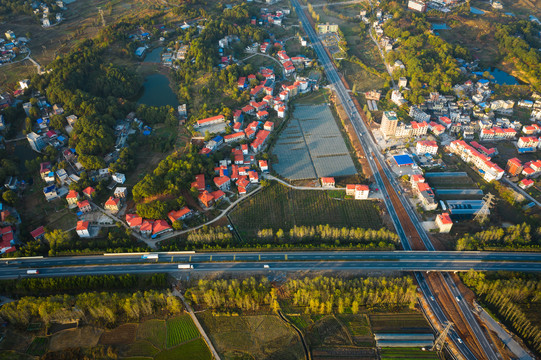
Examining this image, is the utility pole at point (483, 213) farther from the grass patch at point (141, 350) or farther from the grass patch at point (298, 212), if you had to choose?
the grass patch at point (141, 350)

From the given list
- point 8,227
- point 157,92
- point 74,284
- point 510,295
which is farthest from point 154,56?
point 510,295

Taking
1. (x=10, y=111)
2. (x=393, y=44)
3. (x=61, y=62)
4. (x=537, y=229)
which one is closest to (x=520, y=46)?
(x=393, y=44)

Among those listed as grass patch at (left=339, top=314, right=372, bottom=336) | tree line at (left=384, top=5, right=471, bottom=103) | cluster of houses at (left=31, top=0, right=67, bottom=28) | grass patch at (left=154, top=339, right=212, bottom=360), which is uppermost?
cluster of houses at (left=31, top=0, right=67, bottom=28)

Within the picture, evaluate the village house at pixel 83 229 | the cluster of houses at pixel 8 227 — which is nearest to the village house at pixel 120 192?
the village house at pixel 83 229

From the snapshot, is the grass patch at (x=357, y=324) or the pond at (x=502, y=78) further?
the pond at (x=502, y=78)

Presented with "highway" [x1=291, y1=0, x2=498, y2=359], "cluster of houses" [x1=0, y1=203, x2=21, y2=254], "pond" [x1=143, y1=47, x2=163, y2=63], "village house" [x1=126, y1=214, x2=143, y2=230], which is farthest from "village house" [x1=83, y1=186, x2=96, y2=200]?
"highway" [x1=291, y1=0, x2=498, y2=359]

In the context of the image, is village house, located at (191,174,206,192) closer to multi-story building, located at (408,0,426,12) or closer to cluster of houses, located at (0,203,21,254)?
cluster of houses, located at (0,203,21,254)
